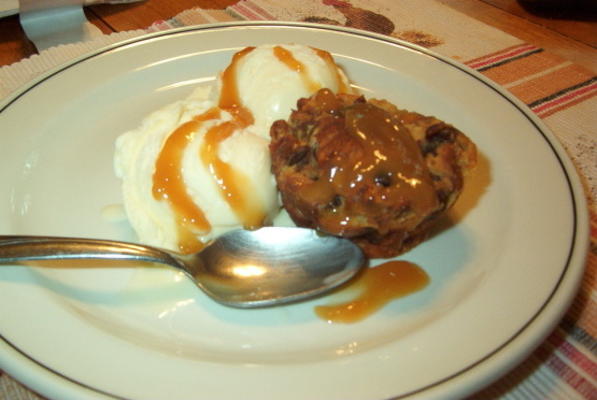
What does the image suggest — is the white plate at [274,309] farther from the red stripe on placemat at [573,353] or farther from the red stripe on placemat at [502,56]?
the red stripe on placemat at [502,56]

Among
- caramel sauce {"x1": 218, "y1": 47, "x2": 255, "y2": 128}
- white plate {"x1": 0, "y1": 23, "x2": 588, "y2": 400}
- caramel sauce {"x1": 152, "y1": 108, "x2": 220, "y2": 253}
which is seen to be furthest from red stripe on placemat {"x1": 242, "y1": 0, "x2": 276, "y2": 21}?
caramel sauce {"x1": 152, "y1": 108, "x2": 220, "y2": 253}

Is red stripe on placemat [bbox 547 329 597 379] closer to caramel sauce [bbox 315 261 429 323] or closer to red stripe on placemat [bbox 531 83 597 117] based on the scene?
caramel sauce [bbox 315 261 429 323]

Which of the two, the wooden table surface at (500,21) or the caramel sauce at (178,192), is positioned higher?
the wooden table surface at (500,21)

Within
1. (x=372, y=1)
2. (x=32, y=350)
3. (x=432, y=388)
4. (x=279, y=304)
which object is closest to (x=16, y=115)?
(x=32, y=350)

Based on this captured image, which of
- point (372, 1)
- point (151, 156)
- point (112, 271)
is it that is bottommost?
point (112, 271)

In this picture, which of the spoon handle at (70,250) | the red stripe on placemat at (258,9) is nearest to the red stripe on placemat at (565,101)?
the red stripe on placemat at (258,9)

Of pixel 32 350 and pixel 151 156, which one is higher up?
pixel 151 156

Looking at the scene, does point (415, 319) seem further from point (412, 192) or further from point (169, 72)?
point (169, 72)
